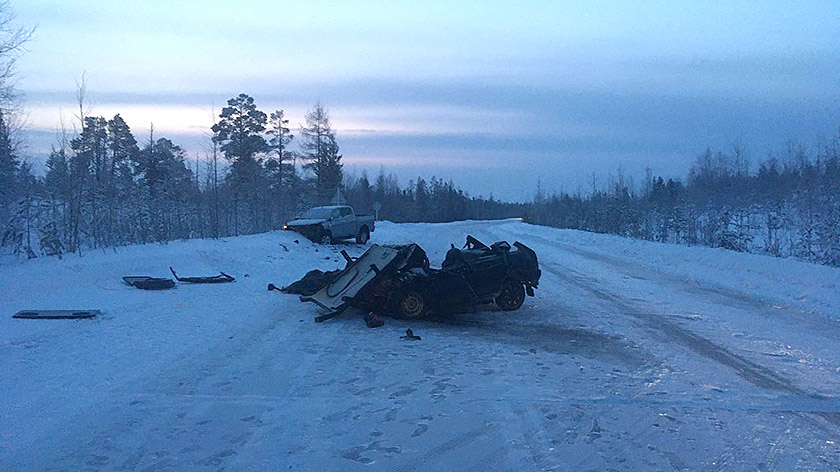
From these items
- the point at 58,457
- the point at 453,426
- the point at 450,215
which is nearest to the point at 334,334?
the point at 453,426

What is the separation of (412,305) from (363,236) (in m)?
23.7

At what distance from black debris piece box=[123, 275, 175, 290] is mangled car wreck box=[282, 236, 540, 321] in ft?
13.0

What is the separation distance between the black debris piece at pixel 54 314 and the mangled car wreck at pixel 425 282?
380 centimetres

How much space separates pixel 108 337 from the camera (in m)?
9.48

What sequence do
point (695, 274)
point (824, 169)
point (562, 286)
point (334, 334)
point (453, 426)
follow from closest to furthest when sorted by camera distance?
1. point (453, 426)
2. point (334, 334)
3. point (562, 286)
4. point (695, 274)
5. point (824, 169)

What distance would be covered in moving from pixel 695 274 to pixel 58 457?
60.0ft

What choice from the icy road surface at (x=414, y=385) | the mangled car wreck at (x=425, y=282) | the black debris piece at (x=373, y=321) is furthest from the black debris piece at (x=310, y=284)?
the black debris piece at (x=373, y=321)

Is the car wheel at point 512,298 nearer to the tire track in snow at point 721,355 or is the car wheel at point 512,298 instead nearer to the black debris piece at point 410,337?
the tire track in snow at point 721,355

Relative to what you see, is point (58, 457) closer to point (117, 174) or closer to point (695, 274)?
point (695, 274)

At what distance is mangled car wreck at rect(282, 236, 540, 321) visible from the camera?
1154 cm

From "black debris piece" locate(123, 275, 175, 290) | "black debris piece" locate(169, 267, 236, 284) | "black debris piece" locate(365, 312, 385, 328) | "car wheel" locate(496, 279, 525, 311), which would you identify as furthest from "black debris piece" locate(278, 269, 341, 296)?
"car wheel" locate(496, 279, 525, 311)

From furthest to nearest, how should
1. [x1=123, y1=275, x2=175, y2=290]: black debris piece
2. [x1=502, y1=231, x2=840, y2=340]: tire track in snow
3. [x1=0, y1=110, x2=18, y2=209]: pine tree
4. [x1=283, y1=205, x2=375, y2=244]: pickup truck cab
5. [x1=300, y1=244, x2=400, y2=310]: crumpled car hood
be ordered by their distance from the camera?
[x1=283, y1=205, x2=375, y2=244]: pickup truck cab < [x1=0, y1=110, x2=18, y2=209]: pine tree < [x1=123, y1=275, x2=175, y2=290]: black debris piece < [x1=300, y1=244, x2=400, y2=310]: crumpled car hood < [x1=502, y1=231, x2=840, y2=340]: tire track in snow

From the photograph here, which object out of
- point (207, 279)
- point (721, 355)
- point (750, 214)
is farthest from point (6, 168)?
point (750, 214)

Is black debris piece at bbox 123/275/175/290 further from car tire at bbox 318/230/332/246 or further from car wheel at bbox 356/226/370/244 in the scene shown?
car wheel at bbox 356/226/370/244
